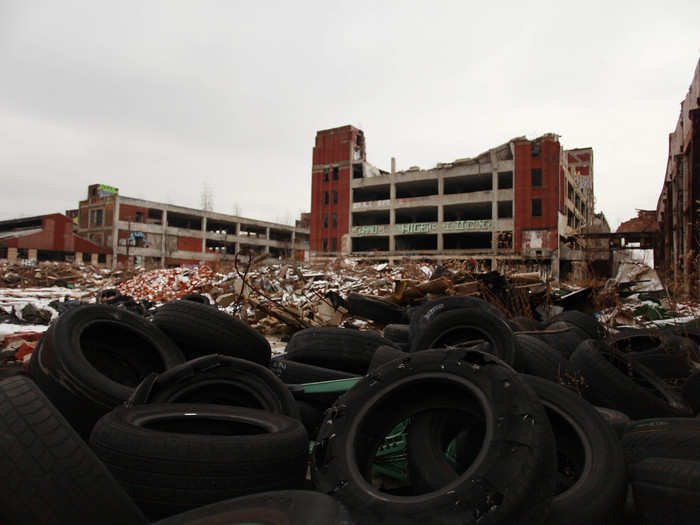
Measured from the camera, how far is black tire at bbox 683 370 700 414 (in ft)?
12.4

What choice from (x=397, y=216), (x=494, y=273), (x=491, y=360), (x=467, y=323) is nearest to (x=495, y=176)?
(x=397, y=216)

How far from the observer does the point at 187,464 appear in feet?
6.52

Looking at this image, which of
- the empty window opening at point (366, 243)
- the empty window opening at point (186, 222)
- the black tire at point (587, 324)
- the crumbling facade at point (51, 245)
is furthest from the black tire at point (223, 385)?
the empty window opening at point (186, 222)

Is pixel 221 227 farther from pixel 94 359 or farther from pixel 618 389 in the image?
pixel 618 389

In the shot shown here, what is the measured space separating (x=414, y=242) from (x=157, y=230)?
3200 cm

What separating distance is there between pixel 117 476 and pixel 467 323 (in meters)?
3.62

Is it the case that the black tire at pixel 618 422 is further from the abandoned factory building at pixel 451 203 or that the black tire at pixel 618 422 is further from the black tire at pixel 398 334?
the abandoned factory building at pixel 451 203

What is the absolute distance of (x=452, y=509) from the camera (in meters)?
1.66

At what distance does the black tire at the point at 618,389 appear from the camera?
3.44 meters

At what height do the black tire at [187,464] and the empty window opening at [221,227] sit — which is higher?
the empty window opening at [221,227]

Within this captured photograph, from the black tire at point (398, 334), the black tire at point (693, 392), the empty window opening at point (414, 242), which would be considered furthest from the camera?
the empty window opening at point (414, 242)

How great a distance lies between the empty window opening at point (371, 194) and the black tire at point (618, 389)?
142 ft

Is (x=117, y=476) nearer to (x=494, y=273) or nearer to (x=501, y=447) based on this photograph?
(x=501, y=447)

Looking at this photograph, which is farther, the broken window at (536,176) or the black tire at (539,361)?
the broken window at (536,176)
